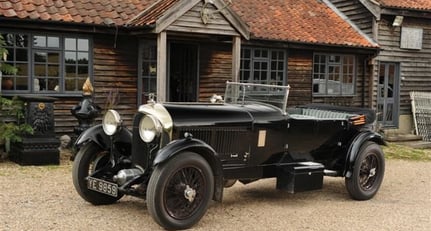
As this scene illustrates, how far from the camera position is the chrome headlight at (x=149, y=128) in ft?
17.8

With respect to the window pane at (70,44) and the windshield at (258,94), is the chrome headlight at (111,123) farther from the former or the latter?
the window pane at (70,44)

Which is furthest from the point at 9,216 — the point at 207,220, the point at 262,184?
the point at 262,184

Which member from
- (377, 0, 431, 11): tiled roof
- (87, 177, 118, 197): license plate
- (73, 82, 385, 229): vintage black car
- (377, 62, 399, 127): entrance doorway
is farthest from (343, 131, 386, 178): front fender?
(377, 62, 399, 127): entrance doorway

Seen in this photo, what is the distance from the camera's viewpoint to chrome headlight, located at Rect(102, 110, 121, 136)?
238 inches

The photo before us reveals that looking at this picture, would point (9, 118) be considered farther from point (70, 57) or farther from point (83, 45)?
point (83, 45)

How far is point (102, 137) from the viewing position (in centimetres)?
625

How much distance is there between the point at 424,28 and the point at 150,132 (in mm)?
13325

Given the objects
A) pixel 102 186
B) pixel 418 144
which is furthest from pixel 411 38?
pixel 102 186

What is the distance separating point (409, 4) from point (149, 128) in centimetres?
1259

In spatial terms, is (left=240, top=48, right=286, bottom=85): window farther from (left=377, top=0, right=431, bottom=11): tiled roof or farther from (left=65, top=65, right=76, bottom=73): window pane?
(left=65, top=65, right=76, bottom=73): window pane

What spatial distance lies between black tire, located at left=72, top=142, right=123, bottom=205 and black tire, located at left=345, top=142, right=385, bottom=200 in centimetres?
305

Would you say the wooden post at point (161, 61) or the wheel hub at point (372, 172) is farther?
the wooden post at point (161, 61)

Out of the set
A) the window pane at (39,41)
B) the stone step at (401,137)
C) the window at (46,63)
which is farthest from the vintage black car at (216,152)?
the stone step at (401,137)

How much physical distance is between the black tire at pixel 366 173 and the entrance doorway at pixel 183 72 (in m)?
6.63
